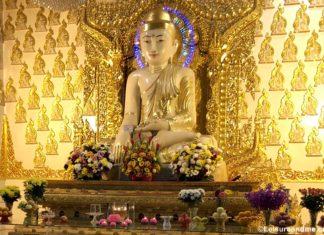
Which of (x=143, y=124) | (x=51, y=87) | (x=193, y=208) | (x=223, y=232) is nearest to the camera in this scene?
(x=223, y=232)

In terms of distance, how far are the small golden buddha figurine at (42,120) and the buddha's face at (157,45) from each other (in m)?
2.07

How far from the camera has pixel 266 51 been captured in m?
8.91

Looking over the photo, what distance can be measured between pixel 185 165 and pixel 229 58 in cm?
208

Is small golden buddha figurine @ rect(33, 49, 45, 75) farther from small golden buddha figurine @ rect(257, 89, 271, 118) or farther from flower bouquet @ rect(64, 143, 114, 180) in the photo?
A: small golden buddha figurine @ rect(257, 89, 271, 118)

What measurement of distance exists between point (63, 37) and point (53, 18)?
357mm

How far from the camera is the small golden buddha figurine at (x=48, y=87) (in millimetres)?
9906

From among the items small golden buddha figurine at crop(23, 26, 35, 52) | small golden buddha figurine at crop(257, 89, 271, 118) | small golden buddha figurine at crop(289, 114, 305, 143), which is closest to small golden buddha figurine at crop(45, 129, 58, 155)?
small golden buddha figurine at crop(23, 26, 35, 52)

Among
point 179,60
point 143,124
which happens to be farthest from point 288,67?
point 143,124

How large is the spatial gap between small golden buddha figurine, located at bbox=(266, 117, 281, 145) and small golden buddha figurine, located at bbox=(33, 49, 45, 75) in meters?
3.54

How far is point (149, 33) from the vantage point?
859 centimetres

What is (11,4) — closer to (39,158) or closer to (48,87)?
(48,87)

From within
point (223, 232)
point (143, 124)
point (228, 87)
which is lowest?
point (223, 232)

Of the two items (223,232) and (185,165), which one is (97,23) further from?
(223,232)

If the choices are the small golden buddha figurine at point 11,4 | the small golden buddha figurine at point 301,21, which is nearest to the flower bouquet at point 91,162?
the small golden buddha figurine at point 301,21
